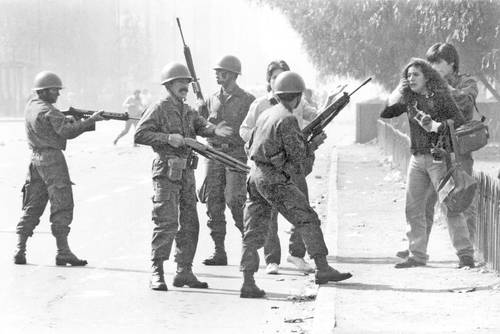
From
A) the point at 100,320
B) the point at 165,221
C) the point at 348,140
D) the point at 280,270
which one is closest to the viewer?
the point at 100,320

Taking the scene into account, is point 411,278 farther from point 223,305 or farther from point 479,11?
point 479,11

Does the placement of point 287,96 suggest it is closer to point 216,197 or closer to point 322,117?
point 322,117

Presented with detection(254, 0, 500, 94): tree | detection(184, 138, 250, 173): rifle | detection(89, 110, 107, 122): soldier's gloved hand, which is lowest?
detection(184, 138, 250, 173): rifle

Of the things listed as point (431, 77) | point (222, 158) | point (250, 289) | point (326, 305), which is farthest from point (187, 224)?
point (431, 77)

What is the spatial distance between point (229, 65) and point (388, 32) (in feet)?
55.9

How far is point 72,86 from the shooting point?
87.4m

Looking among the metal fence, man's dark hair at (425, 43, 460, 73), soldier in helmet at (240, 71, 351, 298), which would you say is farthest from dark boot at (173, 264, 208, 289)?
man's dark hair at (425, 43, 460, 73)

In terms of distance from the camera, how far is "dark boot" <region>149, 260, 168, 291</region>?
9.70m

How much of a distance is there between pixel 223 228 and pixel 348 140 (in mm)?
28564

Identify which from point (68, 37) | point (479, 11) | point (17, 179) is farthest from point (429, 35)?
point (68, 37)

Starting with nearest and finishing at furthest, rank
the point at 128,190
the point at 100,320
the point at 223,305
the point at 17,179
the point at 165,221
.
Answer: the point at 100,320
the point at 223,305
the point at 165,221
the point at 128,190
the point at 17,179

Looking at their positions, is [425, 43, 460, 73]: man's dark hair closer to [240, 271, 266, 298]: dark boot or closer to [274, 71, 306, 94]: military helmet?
[274, 71, 306, 94]: military helmet

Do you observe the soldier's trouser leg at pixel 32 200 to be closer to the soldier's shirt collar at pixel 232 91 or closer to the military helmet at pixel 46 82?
the military helmet at pixel 46 82

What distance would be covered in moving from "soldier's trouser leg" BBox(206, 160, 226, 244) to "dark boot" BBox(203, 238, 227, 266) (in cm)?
2
